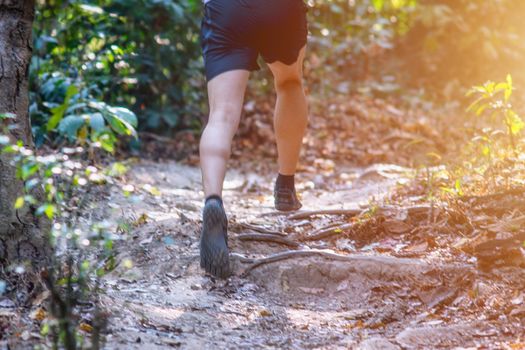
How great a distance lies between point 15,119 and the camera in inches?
107

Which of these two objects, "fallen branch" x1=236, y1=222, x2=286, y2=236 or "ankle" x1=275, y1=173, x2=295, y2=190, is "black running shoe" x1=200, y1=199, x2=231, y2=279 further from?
"ankle" x1=275, y1=173, x2=295, y2=190

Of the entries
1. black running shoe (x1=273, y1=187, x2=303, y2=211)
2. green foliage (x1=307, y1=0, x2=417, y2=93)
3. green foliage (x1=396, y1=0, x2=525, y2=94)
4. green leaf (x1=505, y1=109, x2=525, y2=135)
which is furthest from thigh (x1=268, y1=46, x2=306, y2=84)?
green foliage (x1=396, y1=0, x2=525, y2=94)

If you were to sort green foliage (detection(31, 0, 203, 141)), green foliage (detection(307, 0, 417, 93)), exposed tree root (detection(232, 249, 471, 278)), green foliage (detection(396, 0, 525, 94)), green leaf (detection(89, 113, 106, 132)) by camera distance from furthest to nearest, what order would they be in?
green foliage (detection(396, 0, 525, 94)) < green foliage (detection(307, 0, 417, 93)) < green foliage (detection(31, 0, 203, 141)) < green leaf (detection(89, 113, 106, 132)) < exposed tree root (detection(232, 249, 471, 278))

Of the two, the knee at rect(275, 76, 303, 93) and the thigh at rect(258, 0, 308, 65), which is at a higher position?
the thigh at rect(258, 0, 308, 65)

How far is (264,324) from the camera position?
2709mm

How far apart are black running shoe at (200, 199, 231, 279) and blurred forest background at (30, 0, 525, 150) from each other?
0.83m

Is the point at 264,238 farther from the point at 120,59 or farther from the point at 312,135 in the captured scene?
the point at 312,135

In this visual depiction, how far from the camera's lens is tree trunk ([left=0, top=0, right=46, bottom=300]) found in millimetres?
2617

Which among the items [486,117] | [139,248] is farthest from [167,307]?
[486,117]

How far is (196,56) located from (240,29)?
3.67m

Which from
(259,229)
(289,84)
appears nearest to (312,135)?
(289,84)

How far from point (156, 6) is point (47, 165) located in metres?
4.23

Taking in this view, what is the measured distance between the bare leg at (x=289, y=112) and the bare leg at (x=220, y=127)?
0.51 metres

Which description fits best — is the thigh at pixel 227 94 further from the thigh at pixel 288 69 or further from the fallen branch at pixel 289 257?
the fallen branch at pixel 289 257
